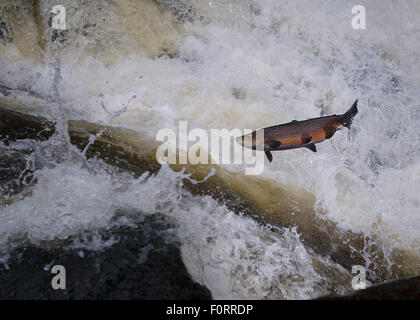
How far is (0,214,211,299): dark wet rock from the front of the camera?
1941 mm

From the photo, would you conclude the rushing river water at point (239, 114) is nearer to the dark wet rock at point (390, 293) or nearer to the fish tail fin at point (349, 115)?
the dark wet rock at point (390, 293)

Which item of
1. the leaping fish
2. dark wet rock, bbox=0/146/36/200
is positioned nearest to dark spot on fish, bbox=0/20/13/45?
dark wet rock, bbox=0/146/36/200

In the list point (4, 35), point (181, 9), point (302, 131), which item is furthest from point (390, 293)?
point (4, 35)

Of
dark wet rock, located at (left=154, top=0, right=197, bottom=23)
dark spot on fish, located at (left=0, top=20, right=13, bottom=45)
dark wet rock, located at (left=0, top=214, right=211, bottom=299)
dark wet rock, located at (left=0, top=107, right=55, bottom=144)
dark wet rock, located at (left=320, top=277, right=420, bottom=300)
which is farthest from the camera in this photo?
dark wet rock, located at (left=154, top=0, right=197, bottom=23)

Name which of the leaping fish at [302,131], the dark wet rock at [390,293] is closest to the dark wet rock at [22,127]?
the leaping fish at [302,131]

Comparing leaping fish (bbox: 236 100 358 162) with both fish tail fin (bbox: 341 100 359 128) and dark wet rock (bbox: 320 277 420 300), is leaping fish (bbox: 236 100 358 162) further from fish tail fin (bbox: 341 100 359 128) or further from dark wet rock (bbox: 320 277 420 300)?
dark wet rock (bbox: 320 277 420 300)

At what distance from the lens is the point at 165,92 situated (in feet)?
12.5

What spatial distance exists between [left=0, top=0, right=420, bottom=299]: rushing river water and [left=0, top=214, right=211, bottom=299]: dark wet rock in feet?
A: 0.37

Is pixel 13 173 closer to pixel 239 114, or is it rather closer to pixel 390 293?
pixel 239 114

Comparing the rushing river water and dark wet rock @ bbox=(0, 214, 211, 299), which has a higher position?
the rushing river water

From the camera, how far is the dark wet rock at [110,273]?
1.94m

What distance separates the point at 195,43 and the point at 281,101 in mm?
1342

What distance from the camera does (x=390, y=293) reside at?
1.79m

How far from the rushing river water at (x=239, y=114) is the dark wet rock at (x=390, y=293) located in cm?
61
